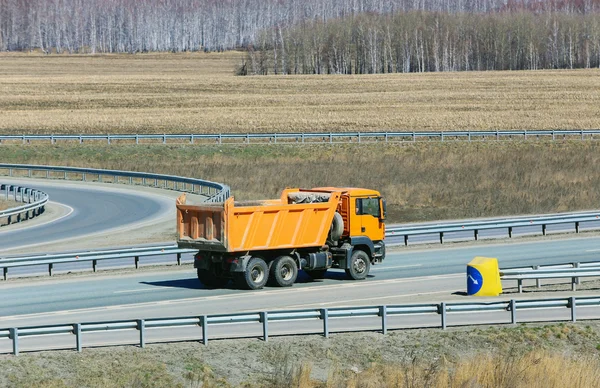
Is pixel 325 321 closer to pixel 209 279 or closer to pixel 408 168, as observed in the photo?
pixel 209 279

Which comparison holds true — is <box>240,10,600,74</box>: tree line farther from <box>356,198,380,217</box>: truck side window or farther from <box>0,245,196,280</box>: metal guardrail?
<box>356,198,380,217</box>: truck side window

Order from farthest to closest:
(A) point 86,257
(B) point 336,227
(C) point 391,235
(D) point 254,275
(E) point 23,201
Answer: (E) point 23,201
(C) point 391,235
(A) point 86,257
(B) point 336,227
(D) point 254,275

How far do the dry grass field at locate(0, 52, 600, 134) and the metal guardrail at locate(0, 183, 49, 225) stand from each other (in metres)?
28.6

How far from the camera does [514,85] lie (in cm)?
11131

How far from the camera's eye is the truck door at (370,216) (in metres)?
26.5

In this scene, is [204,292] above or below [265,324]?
below

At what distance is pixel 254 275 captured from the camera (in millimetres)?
24500

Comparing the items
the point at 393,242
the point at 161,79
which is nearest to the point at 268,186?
the point at 393,242

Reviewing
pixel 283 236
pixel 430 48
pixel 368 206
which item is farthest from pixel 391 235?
pixel 430 48

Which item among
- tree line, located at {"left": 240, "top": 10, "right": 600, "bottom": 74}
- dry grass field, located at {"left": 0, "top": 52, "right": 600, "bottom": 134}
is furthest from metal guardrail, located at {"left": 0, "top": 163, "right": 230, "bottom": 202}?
tree line, located at {"left": 240, "top": 10, "right": 600, "bottom": 74}

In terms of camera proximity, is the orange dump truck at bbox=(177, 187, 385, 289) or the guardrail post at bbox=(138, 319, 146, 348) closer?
the guardrail post at bbox=(138, 319, 146, 348)

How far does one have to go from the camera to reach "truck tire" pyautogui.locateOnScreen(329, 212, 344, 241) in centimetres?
2583

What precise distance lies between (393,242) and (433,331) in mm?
13795

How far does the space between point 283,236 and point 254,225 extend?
33.1 inches
